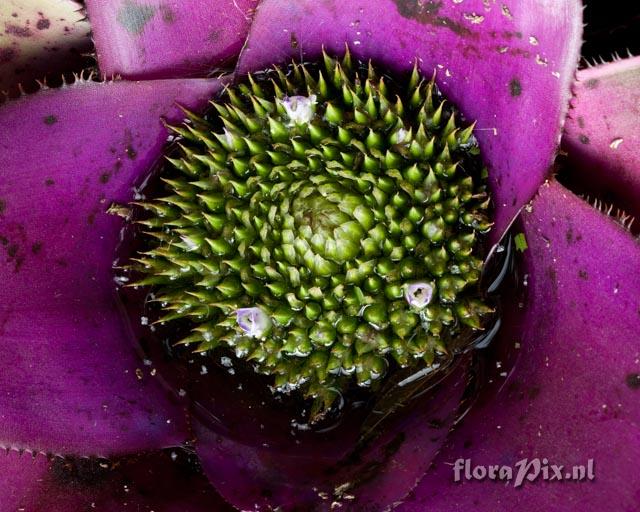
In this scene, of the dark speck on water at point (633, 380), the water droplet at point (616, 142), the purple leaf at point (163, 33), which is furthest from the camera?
the purple leaf at point (163, 33)

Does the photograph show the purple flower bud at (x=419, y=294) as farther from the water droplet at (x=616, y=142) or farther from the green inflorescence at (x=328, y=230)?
the water droplet at (x=616, y=142)

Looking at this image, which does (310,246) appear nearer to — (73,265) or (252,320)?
(252,320)

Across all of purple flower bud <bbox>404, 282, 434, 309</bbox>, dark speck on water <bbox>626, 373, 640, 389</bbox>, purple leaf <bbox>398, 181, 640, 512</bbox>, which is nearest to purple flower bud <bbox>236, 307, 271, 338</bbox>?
purple flower bud <bbox>404, 282, 434, 309</bbox>

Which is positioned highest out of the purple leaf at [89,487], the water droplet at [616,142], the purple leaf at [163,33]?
the purple leaf at [163,33]

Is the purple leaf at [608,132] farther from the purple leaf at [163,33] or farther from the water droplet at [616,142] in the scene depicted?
the purple leaf at [163,33]

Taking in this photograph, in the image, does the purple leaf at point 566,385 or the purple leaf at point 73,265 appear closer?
the purple leaf at point 566,385

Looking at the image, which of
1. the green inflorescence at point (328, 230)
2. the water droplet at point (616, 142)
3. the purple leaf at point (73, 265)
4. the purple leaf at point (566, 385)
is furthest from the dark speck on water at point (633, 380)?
the purple leaf at point (73, 265)

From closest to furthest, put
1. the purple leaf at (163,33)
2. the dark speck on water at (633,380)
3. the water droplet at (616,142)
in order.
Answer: the dark speck on water at (633,380) → the water droplet at (616,142) → the purple leaf at (163,33)

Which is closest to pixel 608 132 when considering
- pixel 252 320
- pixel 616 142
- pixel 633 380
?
pixel 616 142

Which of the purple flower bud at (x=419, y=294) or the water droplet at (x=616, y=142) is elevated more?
the water droplet at (x=616, y=142)
